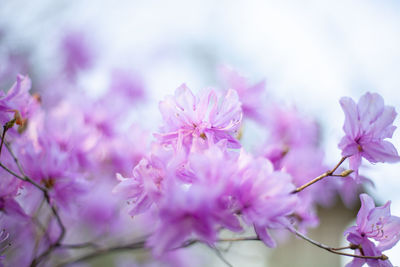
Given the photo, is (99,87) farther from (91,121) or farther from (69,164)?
(69,164)

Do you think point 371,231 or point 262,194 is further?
point 371,231

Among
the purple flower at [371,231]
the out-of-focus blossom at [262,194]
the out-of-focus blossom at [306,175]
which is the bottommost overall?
the out-of-focus blossom at [306,175]

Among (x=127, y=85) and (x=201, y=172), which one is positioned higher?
(x=201, y=172)

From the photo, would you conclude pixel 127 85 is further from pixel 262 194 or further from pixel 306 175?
pixel 262 194

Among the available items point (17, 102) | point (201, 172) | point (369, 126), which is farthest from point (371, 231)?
point (17, 102)

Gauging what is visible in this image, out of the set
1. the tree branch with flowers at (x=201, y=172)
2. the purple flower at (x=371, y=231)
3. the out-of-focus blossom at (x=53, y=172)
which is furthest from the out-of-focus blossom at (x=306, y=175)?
the out-of-focus blossom at (x=53, y=172)

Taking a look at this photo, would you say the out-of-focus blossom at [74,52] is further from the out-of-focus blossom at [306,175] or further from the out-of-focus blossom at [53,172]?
the out-of-focus blossom at [306,175]

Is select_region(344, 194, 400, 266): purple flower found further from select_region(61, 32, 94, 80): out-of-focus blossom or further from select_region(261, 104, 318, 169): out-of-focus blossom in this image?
select_region(61, 32, 94, 80): out-of-focus blossom
